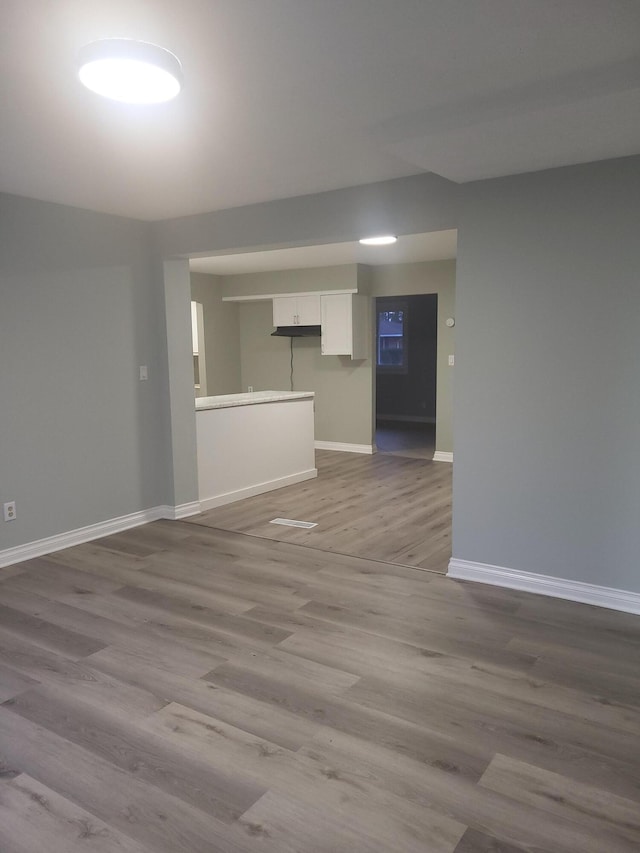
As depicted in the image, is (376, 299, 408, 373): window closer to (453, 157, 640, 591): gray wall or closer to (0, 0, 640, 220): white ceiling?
(453, 157, 640, 591): gray wall

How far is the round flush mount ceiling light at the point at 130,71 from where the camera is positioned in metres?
1.93

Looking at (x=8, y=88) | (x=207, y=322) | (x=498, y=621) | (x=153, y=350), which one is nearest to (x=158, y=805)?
A: (x=498, y=621)

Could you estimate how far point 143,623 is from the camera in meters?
3.12

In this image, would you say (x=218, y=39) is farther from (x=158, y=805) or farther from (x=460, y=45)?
(x=158, y=805)

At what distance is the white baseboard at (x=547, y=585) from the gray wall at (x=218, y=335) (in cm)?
545

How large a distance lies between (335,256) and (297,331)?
4.54ft

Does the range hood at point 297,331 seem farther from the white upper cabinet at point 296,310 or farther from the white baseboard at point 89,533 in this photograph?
the white baseboard at point 89,533

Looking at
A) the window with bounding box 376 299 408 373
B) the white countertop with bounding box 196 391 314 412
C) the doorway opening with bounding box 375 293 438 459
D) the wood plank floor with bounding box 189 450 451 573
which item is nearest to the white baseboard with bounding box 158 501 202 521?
the wood plank floor with bounding box 189 450 451 573

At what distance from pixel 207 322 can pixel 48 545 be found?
469cm

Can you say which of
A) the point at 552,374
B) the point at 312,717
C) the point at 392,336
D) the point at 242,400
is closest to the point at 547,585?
the point at 552,374

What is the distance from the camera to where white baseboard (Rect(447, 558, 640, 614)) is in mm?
3178

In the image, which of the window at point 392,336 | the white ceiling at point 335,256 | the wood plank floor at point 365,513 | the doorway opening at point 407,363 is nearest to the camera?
the wood plank floor at point 365,513

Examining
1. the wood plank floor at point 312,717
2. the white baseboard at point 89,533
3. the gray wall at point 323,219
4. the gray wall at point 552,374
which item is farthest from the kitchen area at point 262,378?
the gray wall at point 552,374

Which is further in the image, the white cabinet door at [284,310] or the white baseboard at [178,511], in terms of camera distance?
the white cabinet door at [284,310]
